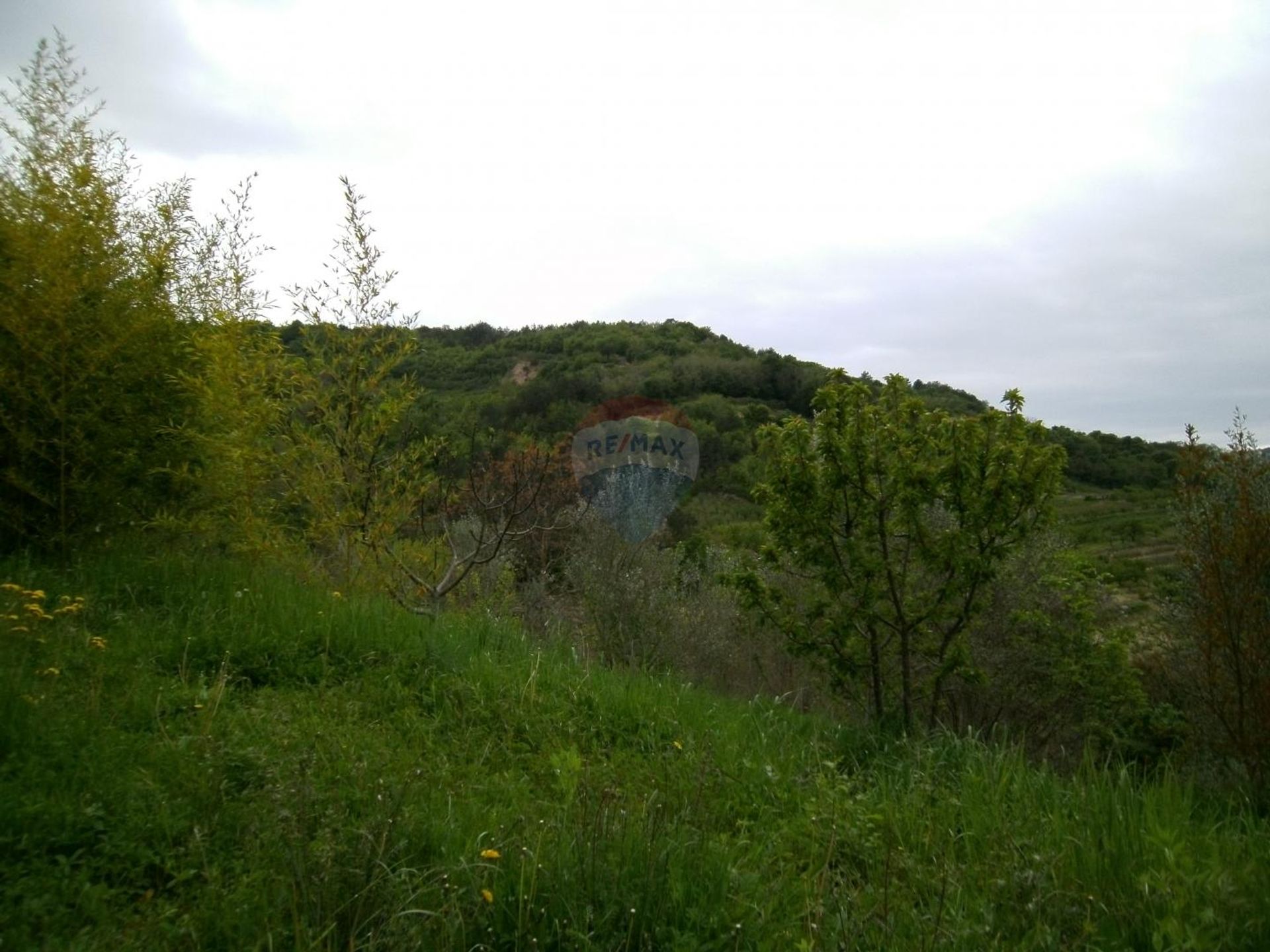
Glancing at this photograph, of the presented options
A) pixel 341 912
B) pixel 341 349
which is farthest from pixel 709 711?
pixel 341 349

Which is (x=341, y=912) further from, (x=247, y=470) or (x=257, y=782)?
(x=247, y=470)

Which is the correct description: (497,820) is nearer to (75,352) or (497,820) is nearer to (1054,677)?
(75,352)

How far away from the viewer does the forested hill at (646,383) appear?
73.7 feet

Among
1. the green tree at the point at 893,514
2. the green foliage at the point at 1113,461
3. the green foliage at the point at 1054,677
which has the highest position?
the green foliage at the point at 1113,461

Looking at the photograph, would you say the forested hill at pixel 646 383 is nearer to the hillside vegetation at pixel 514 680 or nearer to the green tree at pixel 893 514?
the hillside vegetation at pixel 514 680

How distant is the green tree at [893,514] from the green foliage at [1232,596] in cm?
203

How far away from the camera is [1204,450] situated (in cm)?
741

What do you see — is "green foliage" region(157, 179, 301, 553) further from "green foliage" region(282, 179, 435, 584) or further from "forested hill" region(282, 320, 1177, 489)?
"forested hill" region(282, 320, 1177, 489)

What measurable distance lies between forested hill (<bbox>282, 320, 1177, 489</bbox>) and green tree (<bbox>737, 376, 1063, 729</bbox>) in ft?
27.8

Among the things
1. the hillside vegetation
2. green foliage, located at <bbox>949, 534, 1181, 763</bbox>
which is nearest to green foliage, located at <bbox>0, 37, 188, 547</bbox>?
the hillside vegetation

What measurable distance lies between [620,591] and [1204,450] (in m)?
5.80

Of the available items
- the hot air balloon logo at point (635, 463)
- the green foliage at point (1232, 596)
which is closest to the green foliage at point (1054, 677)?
the green foliage at point (1232, 596)

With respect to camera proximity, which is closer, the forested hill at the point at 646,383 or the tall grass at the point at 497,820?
the tall grass at the point at 497,820

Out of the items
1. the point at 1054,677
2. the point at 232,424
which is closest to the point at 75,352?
the point at 232,424
